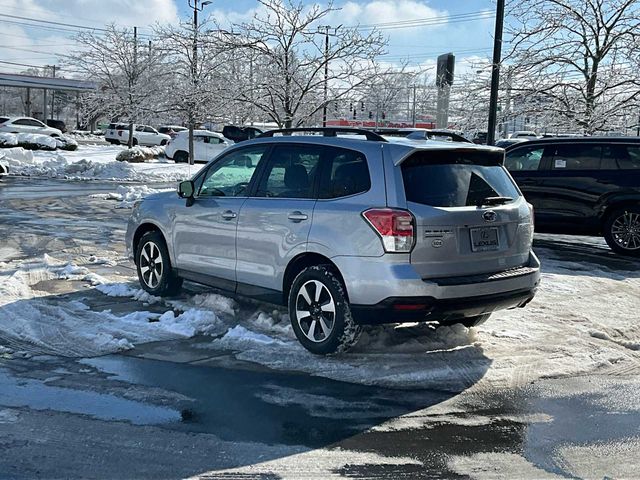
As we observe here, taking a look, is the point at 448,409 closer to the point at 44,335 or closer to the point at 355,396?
the point at 355,396

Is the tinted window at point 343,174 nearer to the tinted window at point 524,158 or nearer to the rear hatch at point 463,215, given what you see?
the rear hatch at point 463,215

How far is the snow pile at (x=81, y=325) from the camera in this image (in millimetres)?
5965

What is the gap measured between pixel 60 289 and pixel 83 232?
444 centimetres

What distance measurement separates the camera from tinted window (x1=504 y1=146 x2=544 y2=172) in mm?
12086

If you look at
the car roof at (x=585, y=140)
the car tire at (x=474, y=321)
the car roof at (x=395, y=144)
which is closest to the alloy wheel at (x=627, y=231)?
the car roof at (x=585, y=140)

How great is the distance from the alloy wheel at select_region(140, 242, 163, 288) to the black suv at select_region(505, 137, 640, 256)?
693 centimetres

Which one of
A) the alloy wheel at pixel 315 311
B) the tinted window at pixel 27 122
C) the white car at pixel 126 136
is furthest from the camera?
the white car at pixel 126 136

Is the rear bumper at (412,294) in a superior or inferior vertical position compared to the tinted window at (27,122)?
inferior

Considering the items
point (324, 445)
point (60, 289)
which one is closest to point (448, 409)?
point (324, 445)

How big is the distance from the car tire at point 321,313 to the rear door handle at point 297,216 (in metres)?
0.43

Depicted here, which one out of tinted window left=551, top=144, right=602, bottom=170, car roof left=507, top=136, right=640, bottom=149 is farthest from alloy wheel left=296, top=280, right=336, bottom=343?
car roof left=507, top=136, right=640, bottom=149

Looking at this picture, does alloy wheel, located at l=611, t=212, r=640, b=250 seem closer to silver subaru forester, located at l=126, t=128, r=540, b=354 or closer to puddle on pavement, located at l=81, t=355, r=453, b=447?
silver subaru forester, located at l=126, t=128, r=540, b=354

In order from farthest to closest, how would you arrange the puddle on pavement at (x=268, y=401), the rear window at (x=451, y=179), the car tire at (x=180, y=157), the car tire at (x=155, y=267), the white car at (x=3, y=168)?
the car tire at (x=180, y=157) → the white car at (x=3, y=168) → the car tire at (x=155, y=267) → the rear window at (x=451, y=179) → the puddle on pavement at (x=268, y=401)

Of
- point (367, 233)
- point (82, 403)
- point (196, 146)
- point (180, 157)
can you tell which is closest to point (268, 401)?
point (82, 403)
